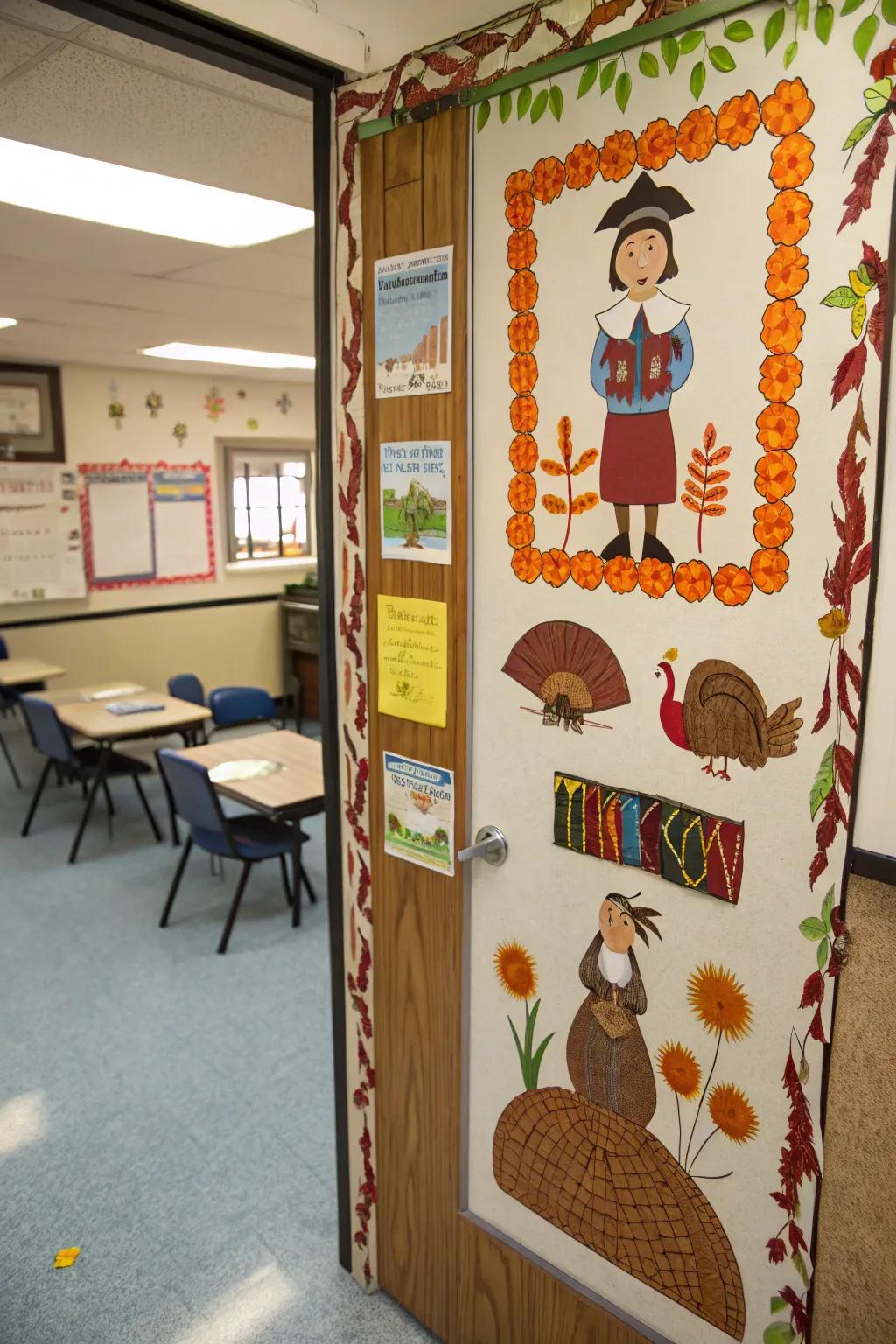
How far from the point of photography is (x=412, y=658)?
1.75 meters

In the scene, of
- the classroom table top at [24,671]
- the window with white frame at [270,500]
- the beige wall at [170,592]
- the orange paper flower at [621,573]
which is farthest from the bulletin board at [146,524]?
the orange paper flower at [621,573]

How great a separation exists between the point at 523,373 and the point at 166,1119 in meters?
2.43

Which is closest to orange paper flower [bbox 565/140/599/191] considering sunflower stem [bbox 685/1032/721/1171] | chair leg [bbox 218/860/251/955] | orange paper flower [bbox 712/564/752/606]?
orange paper flower [bbox 712/564/752/606]

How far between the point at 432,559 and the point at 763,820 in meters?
0.74

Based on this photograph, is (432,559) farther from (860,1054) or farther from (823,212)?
(860,1054)

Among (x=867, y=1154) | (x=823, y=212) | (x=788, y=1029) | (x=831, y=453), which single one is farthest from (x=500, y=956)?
(x=823, y=212)

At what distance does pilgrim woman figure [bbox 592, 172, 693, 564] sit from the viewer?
1296mm

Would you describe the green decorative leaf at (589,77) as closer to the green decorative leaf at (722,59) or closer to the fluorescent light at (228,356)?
the green decorative leaf at (722,59)

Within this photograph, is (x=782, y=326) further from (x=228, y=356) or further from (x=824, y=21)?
(x=228, y=356)

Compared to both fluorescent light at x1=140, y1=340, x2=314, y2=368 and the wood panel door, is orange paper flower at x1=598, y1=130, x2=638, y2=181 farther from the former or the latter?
fluorescent light at x1=140, y1=340, x2=314, y2=368

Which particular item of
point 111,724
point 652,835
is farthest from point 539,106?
point 111,724

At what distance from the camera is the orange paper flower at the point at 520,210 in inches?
56.5

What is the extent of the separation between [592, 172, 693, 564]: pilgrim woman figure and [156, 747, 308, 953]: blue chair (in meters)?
2.61

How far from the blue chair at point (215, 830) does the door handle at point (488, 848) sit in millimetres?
2147
